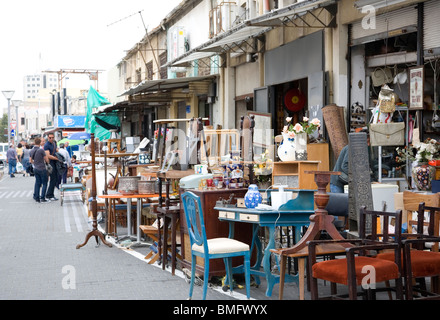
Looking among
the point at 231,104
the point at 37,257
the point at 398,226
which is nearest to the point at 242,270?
the point at 398,226

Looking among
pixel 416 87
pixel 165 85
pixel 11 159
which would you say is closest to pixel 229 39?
pixel 416 87

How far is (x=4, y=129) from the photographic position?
104 meters

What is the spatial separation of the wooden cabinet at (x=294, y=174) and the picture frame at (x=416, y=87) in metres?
1.83

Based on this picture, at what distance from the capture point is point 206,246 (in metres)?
6.61

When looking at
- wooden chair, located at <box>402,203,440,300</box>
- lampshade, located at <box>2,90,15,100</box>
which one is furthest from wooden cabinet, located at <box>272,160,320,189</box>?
lampshade, located at <box>2,90,15,100</box>

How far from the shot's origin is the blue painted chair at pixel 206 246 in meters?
6.65

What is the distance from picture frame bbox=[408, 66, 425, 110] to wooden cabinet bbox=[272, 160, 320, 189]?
72.0 inches

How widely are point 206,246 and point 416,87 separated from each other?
17.1 feet

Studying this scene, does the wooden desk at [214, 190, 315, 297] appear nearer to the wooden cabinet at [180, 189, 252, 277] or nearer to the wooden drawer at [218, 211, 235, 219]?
the wooden drawer at [218, 211, 235, 219]

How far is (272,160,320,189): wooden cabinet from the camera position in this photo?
10.1m

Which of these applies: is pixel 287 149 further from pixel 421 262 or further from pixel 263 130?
pixel 421 262

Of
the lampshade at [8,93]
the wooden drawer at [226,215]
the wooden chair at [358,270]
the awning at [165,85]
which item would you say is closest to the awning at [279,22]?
the awning at [165,85]

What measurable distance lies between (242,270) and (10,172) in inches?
1181

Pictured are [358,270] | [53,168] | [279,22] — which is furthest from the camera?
→ [53,168]
